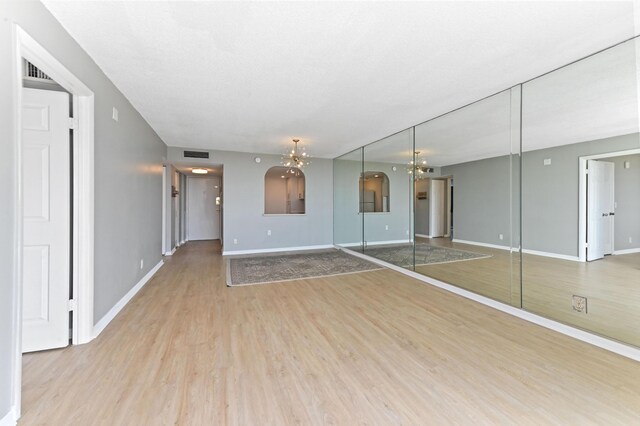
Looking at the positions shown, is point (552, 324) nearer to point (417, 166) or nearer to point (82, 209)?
point (417, 166)

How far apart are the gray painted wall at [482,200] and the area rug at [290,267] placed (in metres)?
2.13

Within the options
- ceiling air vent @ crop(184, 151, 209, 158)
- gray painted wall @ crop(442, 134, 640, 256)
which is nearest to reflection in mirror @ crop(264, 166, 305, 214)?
ceiling air vent @ crop(184, 151, 209, 158)

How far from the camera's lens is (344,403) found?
151 centimetres

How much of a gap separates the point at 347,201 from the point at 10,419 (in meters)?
5.88

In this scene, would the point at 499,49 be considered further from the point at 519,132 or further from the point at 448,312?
the point at 448,312

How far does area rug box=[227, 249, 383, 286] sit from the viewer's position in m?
4.12

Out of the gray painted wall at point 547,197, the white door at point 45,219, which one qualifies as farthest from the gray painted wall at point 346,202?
the white door at point 45,219

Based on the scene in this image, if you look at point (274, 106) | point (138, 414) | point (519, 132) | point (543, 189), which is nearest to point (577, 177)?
point (543, 189)

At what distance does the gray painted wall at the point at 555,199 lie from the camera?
375cm

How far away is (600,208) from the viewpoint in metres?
3.75

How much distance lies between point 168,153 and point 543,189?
6989 mm

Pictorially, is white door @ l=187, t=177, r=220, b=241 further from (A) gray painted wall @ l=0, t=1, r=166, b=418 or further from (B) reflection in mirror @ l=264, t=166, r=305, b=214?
(A) gray painted wall @ l=0, t=1, r=166, b=418

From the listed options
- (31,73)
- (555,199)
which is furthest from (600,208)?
(31,73)

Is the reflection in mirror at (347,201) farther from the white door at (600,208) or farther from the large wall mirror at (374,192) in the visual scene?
the white door at (600,208)
